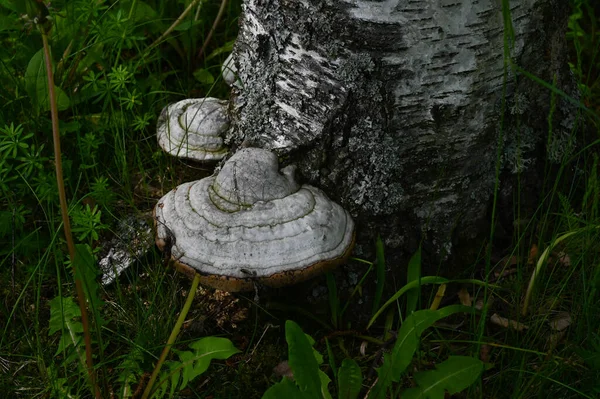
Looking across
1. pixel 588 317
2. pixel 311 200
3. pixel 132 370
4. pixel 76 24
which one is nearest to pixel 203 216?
pixel 311 200

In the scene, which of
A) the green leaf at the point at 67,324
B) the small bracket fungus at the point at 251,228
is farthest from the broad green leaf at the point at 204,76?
the green leaf at the point at 67,324

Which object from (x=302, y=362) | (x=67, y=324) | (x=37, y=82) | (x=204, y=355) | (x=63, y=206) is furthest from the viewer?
(x=37, y=82)

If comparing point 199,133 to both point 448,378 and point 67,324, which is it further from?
point 448,378

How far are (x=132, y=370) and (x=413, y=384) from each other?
3.73 ft

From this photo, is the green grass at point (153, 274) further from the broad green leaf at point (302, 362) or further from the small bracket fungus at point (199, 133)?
the broad green leaf at point (302, 362)

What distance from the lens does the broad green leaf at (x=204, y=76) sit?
4.03 meters

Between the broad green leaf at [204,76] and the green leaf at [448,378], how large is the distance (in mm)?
2465

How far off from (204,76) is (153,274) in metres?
1.66

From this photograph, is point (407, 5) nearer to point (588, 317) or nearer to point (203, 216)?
point (203, 216)

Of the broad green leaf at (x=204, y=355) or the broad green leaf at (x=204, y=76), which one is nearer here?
the broad green leaf at (x=204, y=355)

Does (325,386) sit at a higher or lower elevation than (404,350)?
lower

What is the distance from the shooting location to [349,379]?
227 cm

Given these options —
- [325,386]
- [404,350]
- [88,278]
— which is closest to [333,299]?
[325,386]

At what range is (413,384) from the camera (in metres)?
2.55
